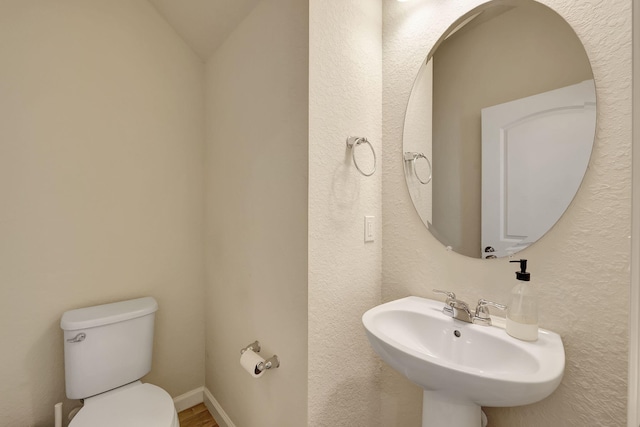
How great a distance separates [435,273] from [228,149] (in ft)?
4.07

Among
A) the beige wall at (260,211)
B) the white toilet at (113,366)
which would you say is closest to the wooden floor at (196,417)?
the beige wall at (260,211)

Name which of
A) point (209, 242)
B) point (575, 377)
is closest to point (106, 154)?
point (209, 242)

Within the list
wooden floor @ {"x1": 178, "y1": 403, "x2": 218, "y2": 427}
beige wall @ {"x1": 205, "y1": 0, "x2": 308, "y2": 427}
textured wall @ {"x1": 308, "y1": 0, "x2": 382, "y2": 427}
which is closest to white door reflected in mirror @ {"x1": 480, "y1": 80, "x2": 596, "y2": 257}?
textured wall @ {"x1": 308, "y1": 0, "x2": 382, "y2": 427}

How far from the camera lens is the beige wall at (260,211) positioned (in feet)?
3.45

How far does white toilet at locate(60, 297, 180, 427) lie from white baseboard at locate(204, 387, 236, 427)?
47cm

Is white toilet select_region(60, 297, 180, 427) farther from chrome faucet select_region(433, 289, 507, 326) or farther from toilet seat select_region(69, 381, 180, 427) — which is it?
chrome faucet select_region(433, 289, 507, 326)

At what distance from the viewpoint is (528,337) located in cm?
80

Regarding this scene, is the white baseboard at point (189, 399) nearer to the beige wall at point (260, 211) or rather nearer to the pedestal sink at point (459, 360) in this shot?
the beige wall at point (260, 211)

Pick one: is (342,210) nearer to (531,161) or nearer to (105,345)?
(531,161)

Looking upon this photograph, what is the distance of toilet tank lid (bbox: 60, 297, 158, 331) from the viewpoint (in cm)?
126

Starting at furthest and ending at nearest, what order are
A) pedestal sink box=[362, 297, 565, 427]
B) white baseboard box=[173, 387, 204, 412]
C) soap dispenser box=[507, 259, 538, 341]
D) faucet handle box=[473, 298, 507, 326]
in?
white baseboard box=[173, 387, 204, 412]
faucet handle box=[473, 298, 507, 326]
soap dispenser box=[507, 259, 538, 341]
pedestal sink box=[362, 297, 565, 427]

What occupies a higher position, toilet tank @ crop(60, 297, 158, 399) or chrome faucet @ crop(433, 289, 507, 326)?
chrome faucet @ crop(433, 289, 507, 326)

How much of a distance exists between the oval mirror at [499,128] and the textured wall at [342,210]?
22cm

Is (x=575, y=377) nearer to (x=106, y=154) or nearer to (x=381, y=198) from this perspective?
(x=381, y=198)
